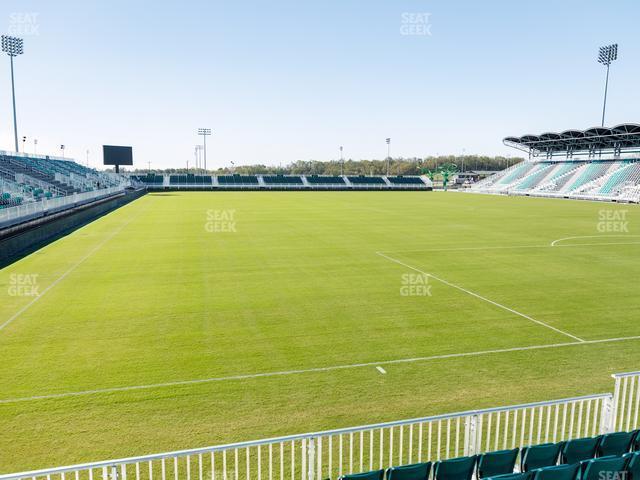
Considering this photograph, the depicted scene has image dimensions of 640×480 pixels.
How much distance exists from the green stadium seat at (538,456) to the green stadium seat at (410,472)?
1406mm

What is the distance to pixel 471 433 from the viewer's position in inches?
258

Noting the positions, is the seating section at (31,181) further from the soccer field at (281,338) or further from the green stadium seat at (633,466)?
the green stadium seat at (633,466)

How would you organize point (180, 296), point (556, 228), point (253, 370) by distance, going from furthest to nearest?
point (556, 228), point (180, 296), point (253, 370)

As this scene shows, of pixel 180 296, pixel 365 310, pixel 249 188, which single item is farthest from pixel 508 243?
pixel 249 188

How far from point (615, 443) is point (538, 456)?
1277mm

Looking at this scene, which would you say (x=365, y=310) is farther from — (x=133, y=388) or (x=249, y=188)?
(x=249, y=188)

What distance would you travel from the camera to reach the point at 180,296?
16453 mm

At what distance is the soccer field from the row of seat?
8.53 ft

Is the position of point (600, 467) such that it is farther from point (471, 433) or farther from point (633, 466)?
point (471, 433)

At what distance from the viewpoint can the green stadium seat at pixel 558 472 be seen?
5.61 metres

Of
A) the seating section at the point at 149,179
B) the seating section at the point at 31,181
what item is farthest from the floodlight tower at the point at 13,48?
the seating section at the point at 149,179

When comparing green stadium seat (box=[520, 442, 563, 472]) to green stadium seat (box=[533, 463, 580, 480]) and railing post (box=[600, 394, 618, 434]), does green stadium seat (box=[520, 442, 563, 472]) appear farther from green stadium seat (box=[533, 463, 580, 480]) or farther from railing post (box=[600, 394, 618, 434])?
railing post (box=[600, 394, 618, 434])

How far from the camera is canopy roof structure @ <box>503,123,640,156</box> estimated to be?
73.2 m

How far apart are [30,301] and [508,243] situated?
25106 mm
